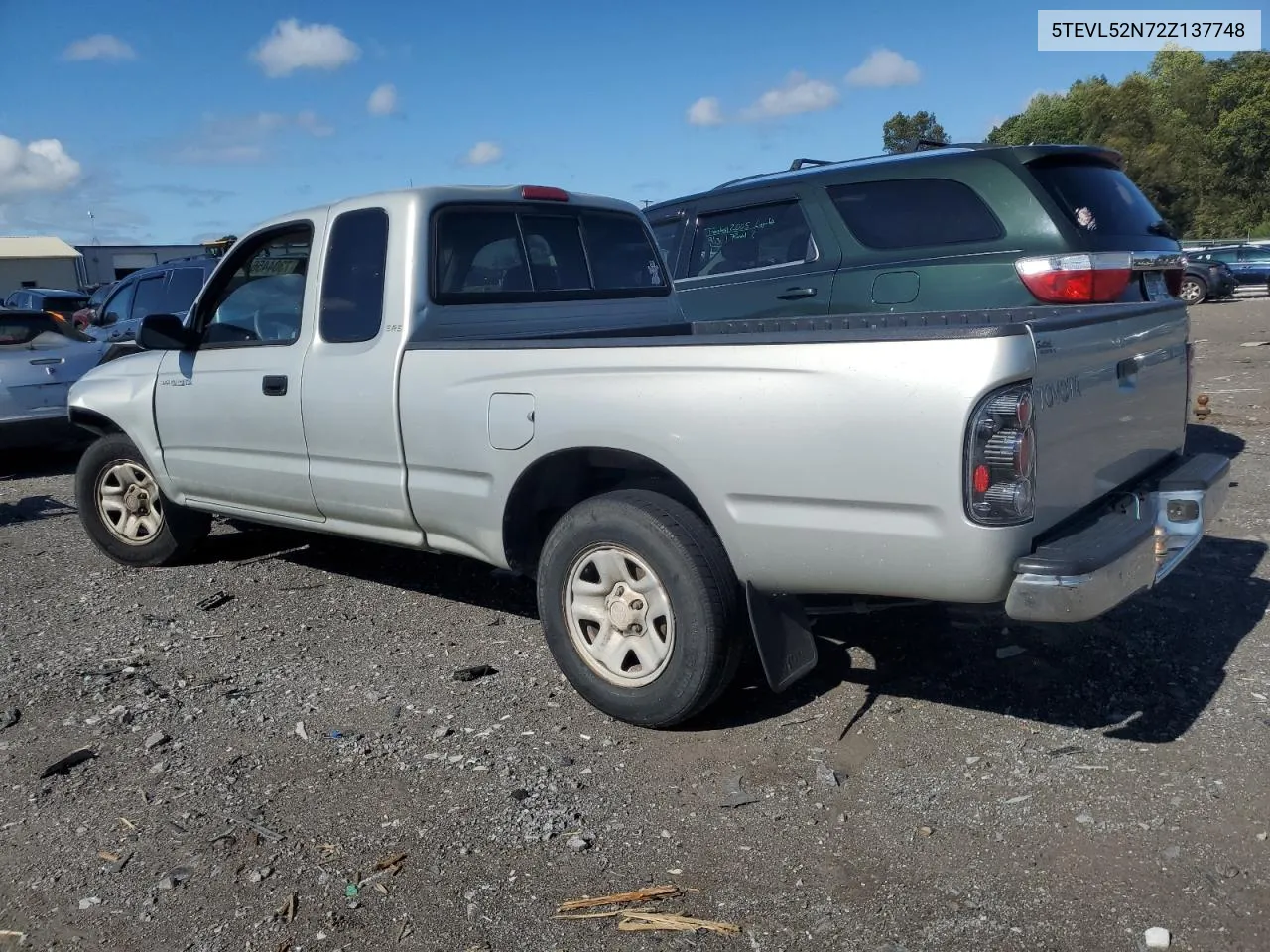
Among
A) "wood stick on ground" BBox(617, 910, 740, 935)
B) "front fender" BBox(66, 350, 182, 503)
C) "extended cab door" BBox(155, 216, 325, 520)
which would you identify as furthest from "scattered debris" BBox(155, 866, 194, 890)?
"front fender" BBox(66, 350, 182, 503)

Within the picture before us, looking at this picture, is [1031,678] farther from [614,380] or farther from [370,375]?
[370,375]

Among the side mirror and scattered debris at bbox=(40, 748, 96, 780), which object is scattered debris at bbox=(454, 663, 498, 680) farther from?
the side mirror

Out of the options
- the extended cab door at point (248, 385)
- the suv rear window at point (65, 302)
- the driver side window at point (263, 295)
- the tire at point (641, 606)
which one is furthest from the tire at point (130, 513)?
the suv rear window at point (65, 302)

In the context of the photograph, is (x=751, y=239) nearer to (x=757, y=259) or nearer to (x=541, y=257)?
(x=757, y=259)

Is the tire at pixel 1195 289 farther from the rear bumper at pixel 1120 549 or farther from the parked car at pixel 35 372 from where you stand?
the rear bumper at pixel 1120 549

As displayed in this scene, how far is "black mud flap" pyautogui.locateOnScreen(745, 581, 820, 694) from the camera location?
3602 millimetres

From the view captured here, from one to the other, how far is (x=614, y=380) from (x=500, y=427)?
583mm

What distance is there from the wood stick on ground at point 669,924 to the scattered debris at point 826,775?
2.72 feet

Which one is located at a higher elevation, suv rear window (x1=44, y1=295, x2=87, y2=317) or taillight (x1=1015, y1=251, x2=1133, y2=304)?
suv rear window (x1=44, y1=295, x2=87, y2=317)

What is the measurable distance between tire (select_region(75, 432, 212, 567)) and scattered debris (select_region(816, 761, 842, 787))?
4.05 metres

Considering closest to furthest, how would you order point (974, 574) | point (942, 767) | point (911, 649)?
point (974, 574), point (942, 767), point (911, 649)

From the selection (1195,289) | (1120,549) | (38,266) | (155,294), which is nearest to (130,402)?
(1120,549)

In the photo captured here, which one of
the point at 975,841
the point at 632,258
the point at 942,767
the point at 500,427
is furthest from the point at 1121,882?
the point at 632,258

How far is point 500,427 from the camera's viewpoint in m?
4.12
